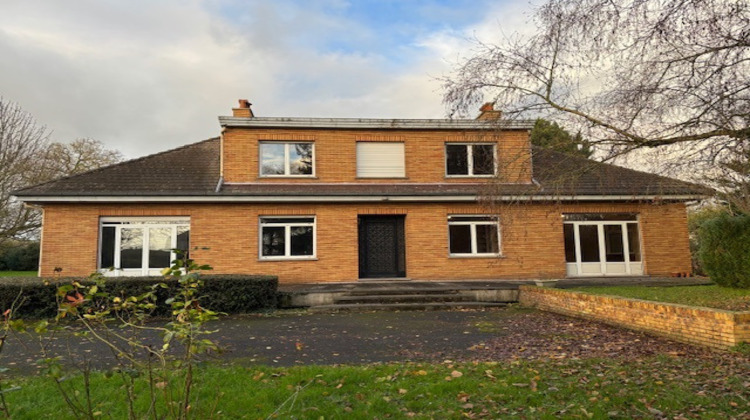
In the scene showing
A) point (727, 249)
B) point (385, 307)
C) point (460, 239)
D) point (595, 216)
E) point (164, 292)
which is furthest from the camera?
point (595, 216)

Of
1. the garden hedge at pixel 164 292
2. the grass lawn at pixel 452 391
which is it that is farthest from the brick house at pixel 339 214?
the grass lawn at pixel 452 391

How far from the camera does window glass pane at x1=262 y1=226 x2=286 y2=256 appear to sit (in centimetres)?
1491

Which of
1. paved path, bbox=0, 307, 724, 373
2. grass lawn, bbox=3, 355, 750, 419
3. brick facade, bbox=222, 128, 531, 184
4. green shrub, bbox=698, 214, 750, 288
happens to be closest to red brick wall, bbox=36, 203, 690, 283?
brick facade, bbox=222, 128, 531, 184

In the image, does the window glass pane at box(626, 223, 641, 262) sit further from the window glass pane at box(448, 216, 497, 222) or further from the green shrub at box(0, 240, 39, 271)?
the green shrub at box(0, 240, 39, 271)

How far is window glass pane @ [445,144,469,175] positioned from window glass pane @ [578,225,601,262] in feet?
15.2

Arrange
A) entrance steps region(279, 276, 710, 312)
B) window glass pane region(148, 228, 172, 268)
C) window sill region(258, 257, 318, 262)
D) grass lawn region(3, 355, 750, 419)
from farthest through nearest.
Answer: window sill region(258, 257, 318, 262)
window glass pane region(148, 228, 172, 268)
entrance steps region(279, 276, 710, 312)
grass lawn region(3, 355, 750, 419)

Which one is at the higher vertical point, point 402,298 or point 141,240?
point 141,240

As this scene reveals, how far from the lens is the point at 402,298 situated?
1155 cm

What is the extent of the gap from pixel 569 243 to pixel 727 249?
5.27 metres

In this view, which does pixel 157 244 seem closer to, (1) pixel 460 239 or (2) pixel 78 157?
(1) pixel 460 239

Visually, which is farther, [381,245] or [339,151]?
[339,151]

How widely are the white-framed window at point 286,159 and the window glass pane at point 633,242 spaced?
11.6 metres

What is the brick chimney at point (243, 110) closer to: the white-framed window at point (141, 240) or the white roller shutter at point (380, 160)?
the white roller shutter at point (380, 160)

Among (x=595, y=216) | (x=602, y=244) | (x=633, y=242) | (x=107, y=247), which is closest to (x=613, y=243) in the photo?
(x=602, y=244)
